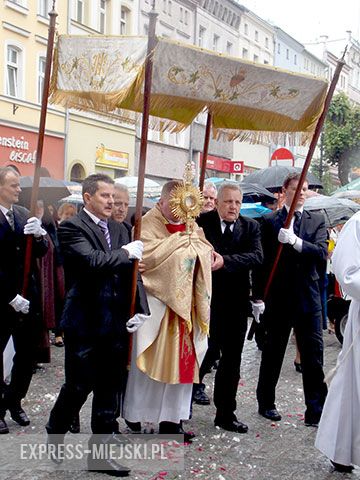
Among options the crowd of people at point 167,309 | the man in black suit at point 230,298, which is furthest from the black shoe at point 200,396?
the man in black suit at point 230,298

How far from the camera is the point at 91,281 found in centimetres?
A: 480

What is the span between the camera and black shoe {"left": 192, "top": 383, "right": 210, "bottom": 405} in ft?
21.5

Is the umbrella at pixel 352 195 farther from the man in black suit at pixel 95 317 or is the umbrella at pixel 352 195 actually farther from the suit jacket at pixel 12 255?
the man in black suit at pixel 95 317

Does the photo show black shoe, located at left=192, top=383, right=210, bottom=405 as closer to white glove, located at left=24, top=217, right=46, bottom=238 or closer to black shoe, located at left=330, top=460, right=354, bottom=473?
black shoe, located at left=330, top=460, right=354, bottom=473

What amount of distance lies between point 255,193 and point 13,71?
39.8 feet

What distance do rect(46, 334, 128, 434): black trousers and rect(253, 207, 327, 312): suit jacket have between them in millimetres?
1693

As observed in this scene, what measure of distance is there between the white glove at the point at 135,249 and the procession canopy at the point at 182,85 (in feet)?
3.15

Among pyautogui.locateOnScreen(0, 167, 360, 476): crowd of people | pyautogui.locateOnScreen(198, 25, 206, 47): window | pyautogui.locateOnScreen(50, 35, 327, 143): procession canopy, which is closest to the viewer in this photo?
pyautogui.locateOnScreen(0, 167, 360, 476): crowd of people

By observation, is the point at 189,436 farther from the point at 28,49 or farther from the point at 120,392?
the point at 28,49

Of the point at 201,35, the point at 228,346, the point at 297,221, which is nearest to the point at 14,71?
the point at 201,35

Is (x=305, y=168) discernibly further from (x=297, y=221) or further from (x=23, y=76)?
(x=23, y=76)

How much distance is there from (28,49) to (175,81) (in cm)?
1955

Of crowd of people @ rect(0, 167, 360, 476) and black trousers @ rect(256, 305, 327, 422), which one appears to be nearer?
crowd of people @ rect(0, 167, 360, 476)

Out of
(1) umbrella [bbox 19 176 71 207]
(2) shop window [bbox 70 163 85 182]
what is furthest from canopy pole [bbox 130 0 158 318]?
(2) shop window [bbox 70 163 85 182]
